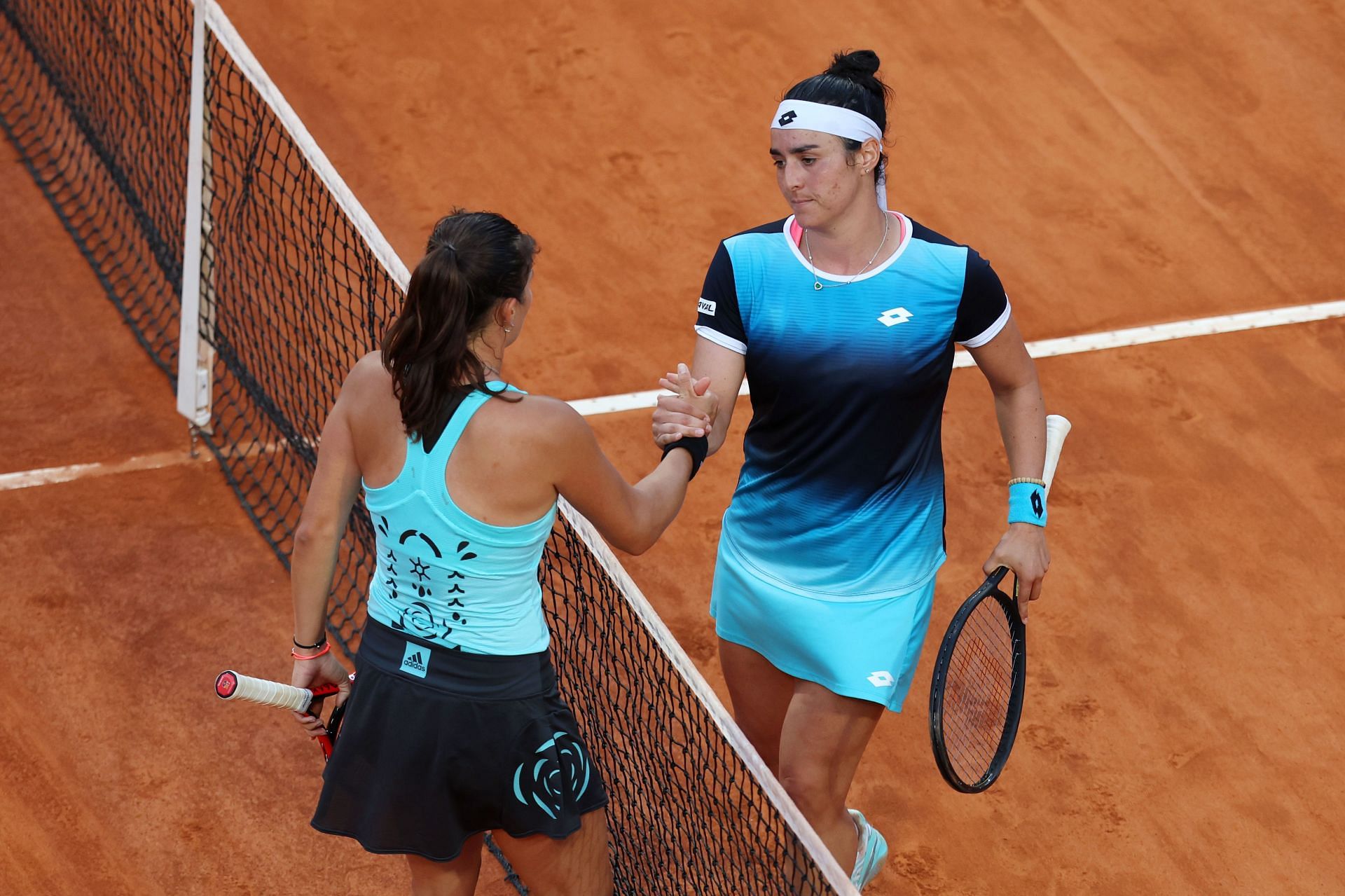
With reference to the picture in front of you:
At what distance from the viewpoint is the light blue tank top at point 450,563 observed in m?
3.01

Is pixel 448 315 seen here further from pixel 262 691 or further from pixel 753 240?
pixel 753 240

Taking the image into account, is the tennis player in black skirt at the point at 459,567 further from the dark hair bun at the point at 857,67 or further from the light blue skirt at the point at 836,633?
the dark hair bun at the point at 857,67

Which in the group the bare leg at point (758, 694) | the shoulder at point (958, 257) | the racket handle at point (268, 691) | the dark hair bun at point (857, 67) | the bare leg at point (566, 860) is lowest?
the bare leg at point (758, 694)

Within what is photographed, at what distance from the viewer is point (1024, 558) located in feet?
12.5

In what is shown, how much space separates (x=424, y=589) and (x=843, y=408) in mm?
1220

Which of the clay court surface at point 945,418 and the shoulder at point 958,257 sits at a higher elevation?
the shoulder at point 958,257

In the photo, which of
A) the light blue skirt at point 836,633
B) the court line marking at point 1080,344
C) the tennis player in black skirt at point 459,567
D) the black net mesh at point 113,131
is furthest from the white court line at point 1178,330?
the tennis player in black skirt at point 459,567

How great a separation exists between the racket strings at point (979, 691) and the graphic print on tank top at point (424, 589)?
1338 millimetres

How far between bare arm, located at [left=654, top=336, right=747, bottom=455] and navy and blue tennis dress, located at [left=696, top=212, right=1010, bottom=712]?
0.10 ft

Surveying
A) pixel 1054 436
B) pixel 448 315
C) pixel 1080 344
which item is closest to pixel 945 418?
pixel 1080 344

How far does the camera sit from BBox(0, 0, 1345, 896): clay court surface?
483 cm

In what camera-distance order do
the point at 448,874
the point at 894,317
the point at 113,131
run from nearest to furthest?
1. the point at 448,874
2. the point at 894,317
3. the point at 113,131

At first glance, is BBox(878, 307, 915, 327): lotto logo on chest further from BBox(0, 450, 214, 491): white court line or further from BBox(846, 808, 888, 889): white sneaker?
BBox(0, 450, 214, 491): white court line

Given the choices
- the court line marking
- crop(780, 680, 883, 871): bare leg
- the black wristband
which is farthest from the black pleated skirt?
the court line marking
